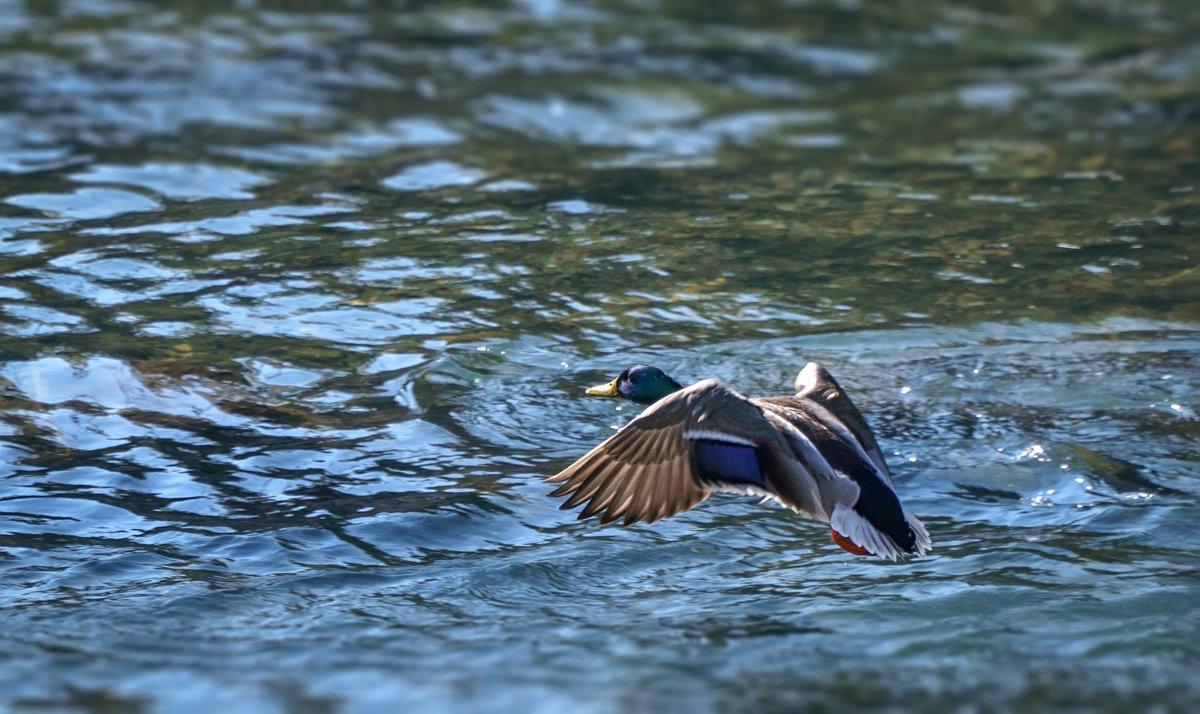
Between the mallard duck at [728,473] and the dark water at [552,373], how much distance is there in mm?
233

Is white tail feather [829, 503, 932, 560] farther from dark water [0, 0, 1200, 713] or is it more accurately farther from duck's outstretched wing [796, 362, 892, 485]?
duck's outstretched wing [796, 362, 892, 485]

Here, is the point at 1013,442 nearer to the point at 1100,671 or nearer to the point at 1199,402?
the point at 1199,402

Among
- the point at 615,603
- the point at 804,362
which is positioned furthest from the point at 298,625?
the point at 804,362

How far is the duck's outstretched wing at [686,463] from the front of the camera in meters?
5.63

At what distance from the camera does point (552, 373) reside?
293 inches

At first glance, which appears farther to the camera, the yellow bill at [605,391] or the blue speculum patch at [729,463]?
the yellow bill at [605,391]

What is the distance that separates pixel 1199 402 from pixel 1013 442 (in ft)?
3.16

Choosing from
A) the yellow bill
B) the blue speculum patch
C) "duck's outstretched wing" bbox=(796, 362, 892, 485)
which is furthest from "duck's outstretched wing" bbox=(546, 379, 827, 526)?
the yellow bill

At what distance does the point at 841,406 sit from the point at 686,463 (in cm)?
89

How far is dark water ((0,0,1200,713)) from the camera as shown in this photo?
4.97m

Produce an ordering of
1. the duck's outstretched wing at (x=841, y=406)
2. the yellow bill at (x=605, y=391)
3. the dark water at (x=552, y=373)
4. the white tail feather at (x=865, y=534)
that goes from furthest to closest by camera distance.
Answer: the yellow bill at (x=605, y=391) → the duck's outstretched wing at (x=841, y=406) → the white tail feather at (x=865, y=534) → the dark water at (x=552, y=373)

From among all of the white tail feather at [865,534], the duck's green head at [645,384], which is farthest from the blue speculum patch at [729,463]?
the duck's green head at [645,384]

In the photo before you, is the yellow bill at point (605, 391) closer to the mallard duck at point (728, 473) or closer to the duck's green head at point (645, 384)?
the duck's green head at point (645, 384)

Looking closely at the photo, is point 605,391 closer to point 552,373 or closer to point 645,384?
point 645,384
